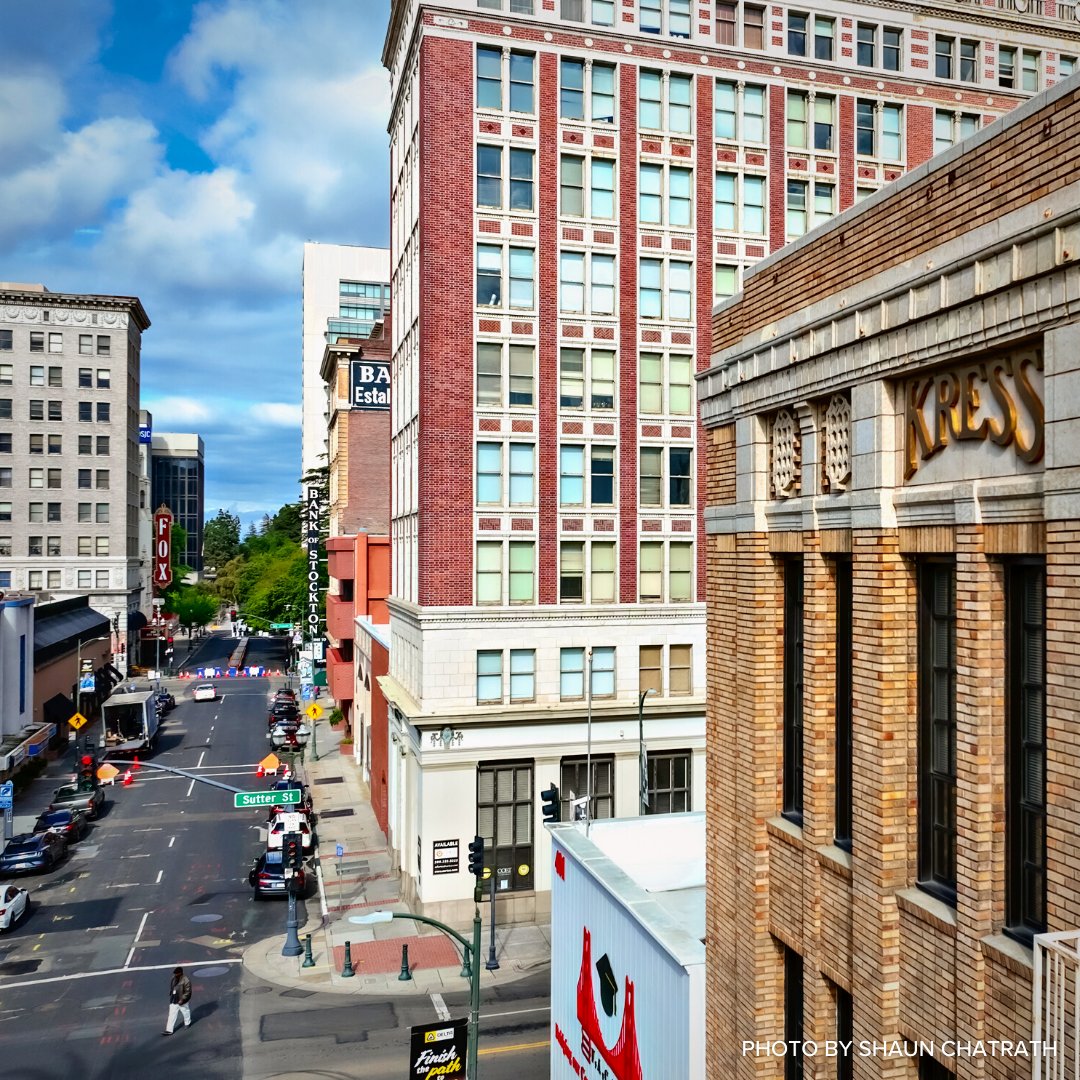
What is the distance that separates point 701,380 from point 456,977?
21.0 meters

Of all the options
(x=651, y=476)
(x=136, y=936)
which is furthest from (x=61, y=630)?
(x=651, y=476)

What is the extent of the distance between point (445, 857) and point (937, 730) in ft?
82.5

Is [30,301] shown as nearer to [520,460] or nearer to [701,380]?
[520,460]

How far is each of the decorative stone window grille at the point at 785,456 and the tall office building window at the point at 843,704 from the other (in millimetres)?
1250

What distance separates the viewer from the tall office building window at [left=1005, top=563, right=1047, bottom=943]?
777 centimetres

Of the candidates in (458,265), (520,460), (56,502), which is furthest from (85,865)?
(56,502)

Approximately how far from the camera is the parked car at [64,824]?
134ft

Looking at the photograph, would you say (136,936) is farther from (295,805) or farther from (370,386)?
(370,386)

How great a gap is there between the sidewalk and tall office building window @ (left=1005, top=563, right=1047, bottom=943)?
876 inches

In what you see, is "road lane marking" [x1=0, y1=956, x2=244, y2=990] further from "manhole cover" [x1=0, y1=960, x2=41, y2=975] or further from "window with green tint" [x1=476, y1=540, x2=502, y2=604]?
"window with green tint" [x1=476, y1=540, x2=502, y2=604]

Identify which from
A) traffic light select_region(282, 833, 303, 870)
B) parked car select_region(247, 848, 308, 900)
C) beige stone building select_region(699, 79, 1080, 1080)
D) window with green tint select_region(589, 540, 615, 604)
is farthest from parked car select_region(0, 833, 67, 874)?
beige stone building select_region(699, 79, 1080, 1080)

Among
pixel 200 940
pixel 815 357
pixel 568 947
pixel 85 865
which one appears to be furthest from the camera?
pixel 85 865

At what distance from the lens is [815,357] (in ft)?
35.1

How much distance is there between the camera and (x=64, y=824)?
41312 mm
